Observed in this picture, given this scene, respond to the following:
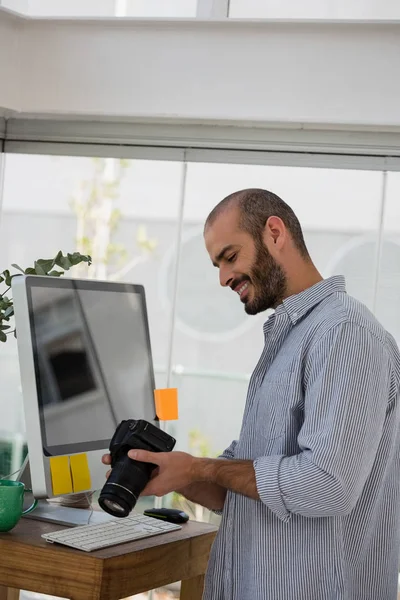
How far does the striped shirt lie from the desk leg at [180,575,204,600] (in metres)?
0.40

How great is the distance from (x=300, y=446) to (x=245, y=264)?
0.41 m

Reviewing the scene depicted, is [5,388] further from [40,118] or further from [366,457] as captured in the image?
[366,457]

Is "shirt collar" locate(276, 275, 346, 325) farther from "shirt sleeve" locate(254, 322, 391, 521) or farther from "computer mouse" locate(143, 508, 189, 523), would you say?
"computer mouse" locate(143, 508, 189, 523)

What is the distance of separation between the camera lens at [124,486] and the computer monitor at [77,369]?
0.20 metres

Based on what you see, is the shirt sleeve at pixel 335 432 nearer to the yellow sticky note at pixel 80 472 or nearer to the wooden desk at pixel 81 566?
the wooden desk at pixel 81 566

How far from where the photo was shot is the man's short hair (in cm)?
187

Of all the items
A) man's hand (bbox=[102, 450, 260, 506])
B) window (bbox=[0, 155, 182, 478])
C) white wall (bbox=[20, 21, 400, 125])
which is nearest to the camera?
man's hand (bbox=[102, 450, 260, 506])

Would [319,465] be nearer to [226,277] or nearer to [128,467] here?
[128,467]

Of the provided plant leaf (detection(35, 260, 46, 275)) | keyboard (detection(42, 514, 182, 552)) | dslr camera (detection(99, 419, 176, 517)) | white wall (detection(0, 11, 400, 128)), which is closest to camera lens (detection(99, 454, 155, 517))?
dslr camera (detection(99, 419, 176, 517))

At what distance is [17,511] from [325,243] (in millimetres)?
2362

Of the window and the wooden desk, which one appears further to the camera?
the window

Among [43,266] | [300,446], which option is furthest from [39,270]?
[300,446]

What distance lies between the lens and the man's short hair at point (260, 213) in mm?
1865

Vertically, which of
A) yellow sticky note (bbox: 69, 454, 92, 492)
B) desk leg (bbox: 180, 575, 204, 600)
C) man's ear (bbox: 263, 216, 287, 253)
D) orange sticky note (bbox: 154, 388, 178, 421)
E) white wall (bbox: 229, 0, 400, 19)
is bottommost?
desk leg (bbox: 180, 575, 204, 600)
